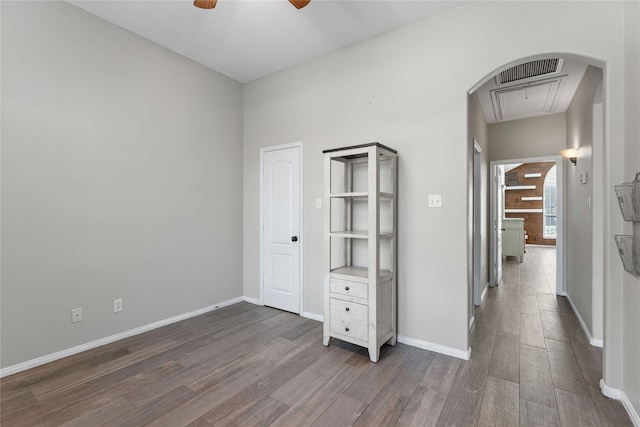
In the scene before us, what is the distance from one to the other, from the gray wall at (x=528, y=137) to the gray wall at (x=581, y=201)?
12.6 inches

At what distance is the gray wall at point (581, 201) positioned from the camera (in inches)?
120

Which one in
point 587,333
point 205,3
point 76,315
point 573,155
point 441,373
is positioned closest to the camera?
point 205,3

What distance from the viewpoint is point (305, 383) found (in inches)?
87.0

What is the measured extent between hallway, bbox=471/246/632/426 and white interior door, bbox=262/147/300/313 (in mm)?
2104

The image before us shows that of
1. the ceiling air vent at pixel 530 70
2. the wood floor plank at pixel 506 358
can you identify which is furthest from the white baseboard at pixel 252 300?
the ceiling air vent at pixel 530 70

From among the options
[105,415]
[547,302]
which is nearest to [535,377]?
[547,302]

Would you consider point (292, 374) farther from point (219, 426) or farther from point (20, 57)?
point (20, 57)

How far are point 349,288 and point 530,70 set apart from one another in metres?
3.09

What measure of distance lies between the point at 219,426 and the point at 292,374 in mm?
684

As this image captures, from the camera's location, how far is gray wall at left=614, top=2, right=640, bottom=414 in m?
1.75

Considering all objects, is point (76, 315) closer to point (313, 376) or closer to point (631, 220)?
point (313, 376)

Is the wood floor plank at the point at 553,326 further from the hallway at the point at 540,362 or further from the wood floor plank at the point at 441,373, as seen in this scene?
the wood floor plank at the point at 441,373

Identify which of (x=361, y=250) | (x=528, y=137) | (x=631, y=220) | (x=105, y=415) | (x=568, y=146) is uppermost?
(x=528, y=137)

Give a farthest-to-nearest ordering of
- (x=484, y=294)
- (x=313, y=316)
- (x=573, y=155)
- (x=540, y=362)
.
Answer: (x=484, y=294), (x=573, y=155), (x=313, y=316), (x=540, y=362)
